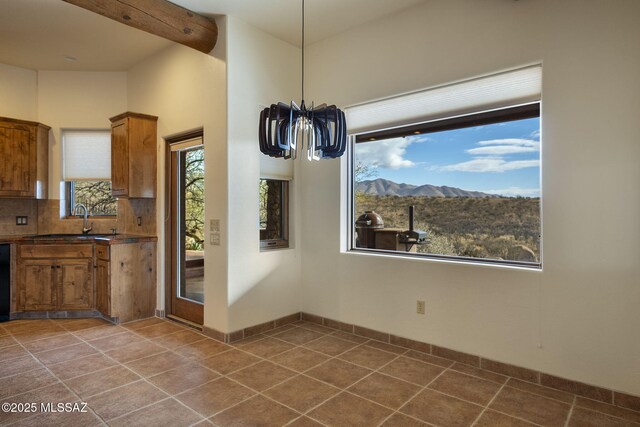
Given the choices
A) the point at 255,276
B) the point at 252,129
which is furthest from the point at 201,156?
the point at 255,276

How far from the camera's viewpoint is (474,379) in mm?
2926

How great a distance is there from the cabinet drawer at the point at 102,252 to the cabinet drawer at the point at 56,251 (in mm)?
119

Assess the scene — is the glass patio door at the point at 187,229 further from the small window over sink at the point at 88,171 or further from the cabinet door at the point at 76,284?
the small window over sink at the point at 88,171

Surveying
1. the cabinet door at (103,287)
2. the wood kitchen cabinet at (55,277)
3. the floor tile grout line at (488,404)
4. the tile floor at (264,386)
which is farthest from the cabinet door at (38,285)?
the floor tile grout line at (488,404)

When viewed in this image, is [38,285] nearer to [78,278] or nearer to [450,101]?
[78,278]

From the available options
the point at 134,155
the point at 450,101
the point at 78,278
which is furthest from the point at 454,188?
the point at 78,278

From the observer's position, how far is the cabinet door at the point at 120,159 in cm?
453

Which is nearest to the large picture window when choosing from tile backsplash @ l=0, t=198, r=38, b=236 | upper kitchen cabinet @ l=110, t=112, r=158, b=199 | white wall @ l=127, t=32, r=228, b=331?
white wall @ l=127, t=32, r=228, b=331

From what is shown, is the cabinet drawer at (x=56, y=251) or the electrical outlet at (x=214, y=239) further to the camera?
the cabinet drawer at (x=56, y=251)

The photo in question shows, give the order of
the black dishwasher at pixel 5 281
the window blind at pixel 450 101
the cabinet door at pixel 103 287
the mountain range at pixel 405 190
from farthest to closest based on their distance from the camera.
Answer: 1. the black dishwasher at pixel 5 281
2. the cabinet door at pixel 103 287
3. the mountain range at pixel 405 190
4. the window blind at pixel 450 101

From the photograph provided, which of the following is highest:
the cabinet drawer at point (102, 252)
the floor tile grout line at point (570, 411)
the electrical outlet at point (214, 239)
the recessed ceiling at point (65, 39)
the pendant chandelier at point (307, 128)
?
the recessed ceiling at point (65, 39)

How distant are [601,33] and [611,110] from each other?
53 centimetres

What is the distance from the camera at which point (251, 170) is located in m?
3.93

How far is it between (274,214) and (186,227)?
3.54ft
